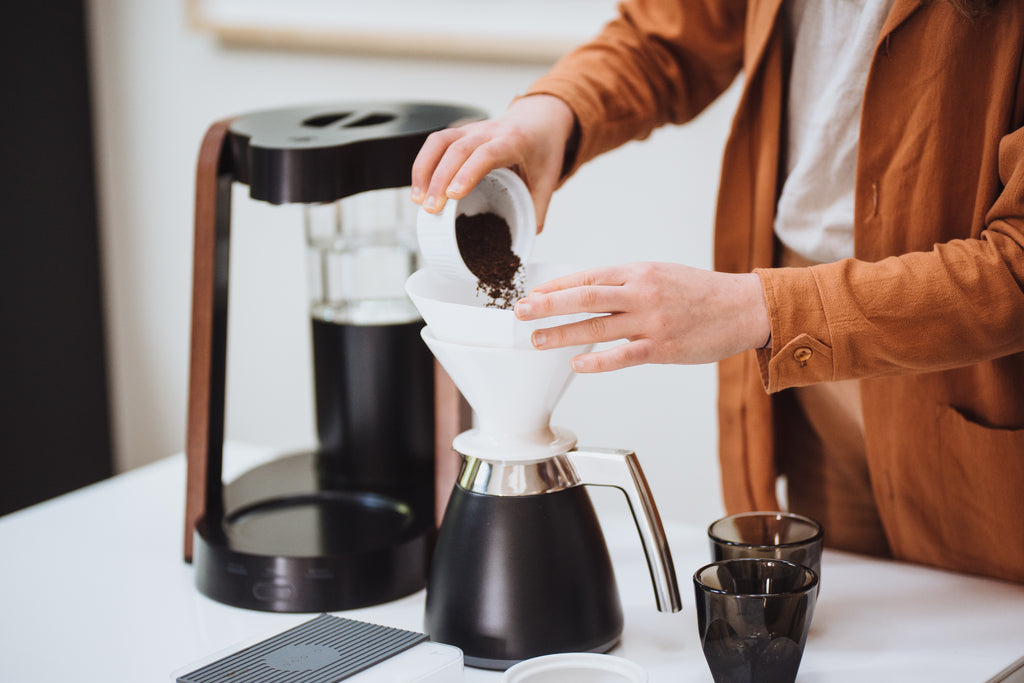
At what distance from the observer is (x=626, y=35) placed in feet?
3.98

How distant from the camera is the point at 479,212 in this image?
37.3 inches

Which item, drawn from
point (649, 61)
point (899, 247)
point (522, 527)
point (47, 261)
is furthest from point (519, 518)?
point (47, 261)

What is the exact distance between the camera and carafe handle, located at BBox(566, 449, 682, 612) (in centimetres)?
80

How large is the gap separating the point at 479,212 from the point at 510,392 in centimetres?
22

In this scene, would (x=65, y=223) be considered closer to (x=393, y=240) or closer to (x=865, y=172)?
(x=393, y=240)

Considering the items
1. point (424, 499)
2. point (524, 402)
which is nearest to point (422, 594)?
point (424, 499)

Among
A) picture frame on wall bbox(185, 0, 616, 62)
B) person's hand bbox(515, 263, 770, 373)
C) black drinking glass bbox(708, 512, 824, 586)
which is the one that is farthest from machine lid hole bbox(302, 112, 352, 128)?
picture frame on wall bbox(185, 0, 616, 62)

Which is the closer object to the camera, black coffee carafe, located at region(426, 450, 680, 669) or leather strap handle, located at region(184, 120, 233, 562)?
black coffee carafe, located at region(426, 450, 680, 669)

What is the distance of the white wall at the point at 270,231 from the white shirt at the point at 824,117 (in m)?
0.69

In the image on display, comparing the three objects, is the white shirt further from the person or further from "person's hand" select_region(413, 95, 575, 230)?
"person's hand" select_region(413, 95, 575, 230)

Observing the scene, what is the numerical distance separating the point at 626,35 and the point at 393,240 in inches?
14.2

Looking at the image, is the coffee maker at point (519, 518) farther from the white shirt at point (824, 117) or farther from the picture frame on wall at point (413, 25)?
the picture frame on wall at point (413, 25)

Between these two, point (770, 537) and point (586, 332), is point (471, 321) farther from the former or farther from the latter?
point (770, 537)

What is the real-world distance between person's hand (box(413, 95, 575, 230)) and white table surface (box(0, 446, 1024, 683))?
38 cm
